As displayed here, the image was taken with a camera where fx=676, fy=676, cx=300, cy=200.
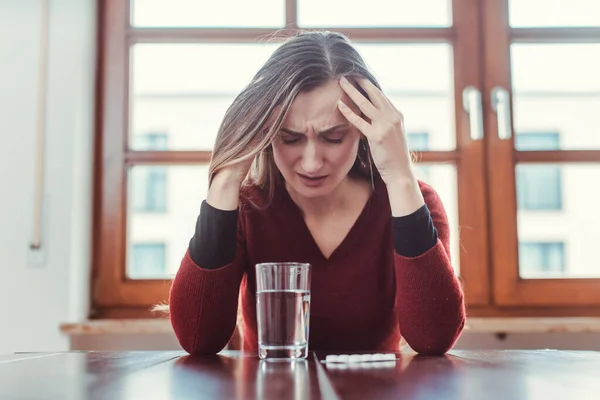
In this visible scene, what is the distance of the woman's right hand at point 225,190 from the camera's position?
1.08 meters

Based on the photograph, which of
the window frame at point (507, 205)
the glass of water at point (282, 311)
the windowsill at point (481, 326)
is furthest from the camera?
the window frame at point (507, 205)

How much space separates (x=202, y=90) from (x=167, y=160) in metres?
0.25

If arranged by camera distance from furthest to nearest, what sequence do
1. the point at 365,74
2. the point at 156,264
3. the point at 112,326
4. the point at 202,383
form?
the point at 156,264, the point at 112,326, the point at 365,74, the point at 202,383

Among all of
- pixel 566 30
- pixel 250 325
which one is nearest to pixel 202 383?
pixel 250 325

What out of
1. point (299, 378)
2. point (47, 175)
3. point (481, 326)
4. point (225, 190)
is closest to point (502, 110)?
point (481, 326)

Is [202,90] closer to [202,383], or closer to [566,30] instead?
[566,30]

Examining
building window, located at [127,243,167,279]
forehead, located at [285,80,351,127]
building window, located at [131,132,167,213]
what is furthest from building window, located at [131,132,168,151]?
forehead, located at [285,80,351,127]

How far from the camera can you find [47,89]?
6.25 ft

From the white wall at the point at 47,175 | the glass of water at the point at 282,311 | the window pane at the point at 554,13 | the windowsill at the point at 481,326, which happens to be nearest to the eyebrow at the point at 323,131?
the glass of water at the point at 282,311

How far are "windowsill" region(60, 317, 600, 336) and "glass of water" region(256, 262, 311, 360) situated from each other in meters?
1.00

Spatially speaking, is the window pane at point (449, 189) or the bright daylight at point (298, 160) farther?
the window pane at point (449, 189)

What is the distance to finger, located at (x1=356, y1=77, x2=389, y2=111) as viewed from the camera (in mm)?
1126

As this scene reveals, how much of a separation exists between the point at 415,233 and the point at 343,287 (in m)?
0.22

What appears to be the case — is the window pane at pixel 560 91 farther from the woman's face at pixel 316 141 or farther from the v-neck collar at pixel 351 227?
the woman's face at pixel 316 141
